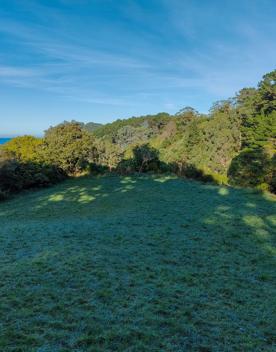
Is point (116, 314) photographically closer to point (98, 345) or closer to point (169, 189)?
point (98, 345)

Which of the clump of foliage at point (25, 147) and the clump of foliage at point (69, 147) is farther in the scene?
the clump of foliage at point (69, 147)

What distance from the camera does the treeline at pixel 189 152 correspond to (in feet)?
69.3

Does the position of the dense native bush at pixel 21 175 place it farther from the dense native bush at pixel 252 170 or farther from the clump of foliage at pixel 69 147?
the dense native bush at pixel 252 170

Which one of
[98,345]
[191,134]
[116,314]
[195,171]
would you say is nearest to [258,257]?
[116,314]

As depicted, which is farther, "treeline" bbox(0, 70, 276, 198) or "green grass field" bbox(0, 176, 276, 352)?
"treeline" bbox(0, 70, 276, 198)

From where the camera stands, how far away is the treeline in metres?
21.1

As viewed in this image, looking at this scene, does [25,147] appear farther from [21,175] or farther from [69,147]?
[69,147]

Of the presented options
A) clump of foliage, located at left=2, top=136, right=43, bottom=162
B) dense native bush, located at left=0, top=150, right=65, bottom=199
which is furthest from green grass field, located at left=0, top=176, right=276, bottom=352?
clump of foliage, located at left=2, top=136, right=43, bottom=162

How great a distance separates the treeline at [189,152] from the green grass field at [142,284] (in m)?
12.0

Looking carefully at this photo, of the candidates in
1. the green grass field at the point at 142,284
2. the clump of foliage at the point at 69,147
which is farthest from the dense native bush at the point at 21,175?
the green grass field at the point at 142,284

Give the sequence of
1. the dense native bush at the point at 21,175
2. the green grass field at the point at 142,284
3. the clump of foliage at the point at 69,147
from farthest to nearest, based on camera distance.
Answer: the clump of foliage at the point at 69,147
the dense native bush at the point at 21,175
the green grass field at the point at 142,284

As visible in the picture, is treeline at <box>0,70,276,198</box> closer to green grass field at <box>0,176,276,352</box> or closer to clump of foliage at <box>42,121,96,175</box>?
clump of foliage at <box>42,121,96,175</box>

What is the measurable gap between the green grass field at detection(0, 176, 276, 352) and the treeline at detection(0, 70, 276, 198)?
12.0 metres

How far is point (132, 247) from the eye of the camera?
710 cm
